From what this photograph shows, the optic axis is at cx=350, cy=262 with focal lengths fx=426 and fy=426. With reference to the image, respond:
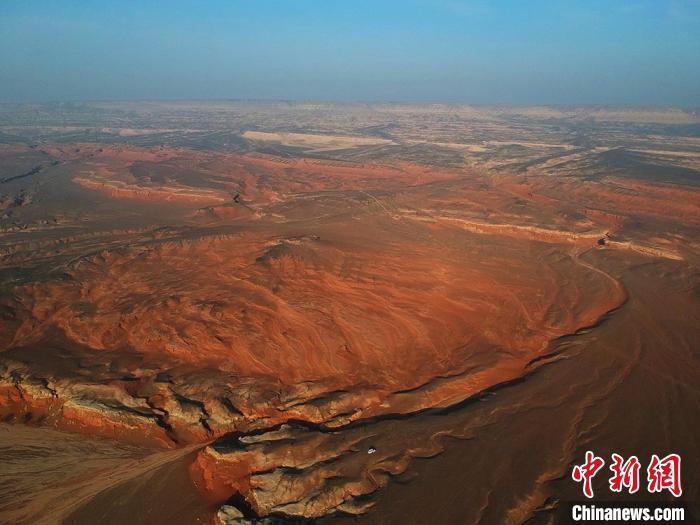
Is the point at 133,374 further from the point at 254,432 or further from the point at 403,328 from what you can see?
the point at 403,328

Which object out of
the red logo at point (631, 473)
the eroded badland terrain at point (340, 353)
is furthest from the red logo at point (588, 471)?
the eroded badland terrain at point (340, 353)

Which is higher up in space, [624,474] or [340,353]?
[624,474]

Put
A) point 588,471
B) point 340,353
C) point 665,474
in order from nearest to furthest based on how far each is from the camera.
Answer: point 665,474 < point 588,471 < point 340,353

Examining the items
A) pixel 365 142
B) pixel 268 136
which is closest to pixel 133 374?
Result: pixel 365 142

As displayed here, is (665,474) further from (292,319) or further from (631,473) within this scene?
(292,319)

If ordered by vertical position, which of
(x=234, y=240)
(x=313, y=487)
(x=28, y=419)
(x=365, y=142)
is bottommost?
(x=28, y=419)

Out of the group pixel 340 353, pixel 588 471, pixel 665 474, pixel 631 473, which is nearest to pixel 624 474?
pixel 631 473

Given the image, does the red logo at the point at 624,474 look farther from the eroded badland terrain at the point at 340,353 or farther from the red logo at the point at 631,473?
the eroded badland terrain at the point at 340,353
